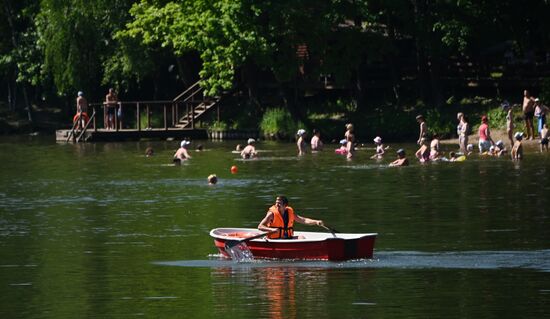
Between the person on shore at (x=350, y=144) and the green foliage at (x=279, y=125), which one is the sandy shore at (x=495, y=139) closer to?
the person on shore at (x=350, y=144)

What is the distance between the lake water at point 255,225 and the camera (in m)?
26.9

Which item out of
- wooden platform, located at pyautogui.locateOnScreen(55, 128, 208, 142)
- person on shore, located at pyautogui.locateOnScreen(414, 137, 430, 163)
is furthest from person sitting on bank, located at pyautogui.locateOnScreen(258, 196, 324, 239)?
wooden platform, located at pyautogui.locateOnScreen(55, 128, 208, 142)

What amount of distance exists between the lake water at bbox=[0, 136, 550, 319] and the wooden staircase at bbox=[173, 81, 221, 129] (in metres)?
13.7

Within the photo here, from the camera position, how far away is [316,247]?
30.8 meters

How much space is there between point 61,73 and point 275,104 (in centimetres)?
1159

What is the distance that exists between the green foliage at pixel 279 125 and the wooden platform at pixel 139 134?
12.7 ft

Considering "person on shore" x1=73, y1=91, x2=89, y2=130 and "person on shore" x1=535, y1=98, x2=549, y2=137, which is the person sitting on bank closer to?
"person on shore" x1=535, y1=98, x2=549, y2=137

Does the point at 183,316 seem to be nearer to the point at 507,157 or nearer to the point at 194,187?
the point at 194,187

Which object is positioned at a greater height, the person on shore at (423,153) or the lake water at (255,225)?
the person on shore at (423,153)

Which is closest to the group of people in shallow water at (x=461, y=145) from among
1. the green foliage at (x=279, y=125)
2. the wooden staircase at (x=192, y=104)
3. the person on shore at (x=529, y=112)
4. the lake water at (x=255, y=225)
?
the person on shore at (x=529, y=112)

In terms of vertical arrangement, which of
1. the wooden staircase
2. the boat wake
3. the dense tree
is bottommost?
A: the boat wake

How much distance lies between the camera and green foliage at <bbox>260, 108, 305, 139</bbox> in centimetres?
7081

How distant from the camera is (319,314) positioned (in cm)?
2564

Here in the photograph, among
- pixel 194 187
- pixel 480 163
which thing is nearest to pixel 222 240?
pixel 194 187
